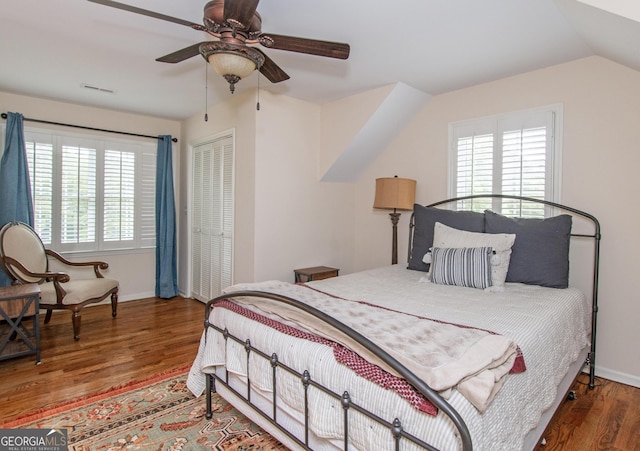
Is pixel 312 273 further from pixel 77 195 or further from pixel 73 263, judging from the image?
pixel 77 195

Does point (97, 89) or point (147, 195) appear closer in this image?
point (97, 89)

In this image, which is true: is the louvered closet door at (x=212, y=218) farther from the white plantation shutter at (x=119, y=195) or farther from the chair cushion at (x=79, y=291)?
the chair cushion at (x=79, y=291)

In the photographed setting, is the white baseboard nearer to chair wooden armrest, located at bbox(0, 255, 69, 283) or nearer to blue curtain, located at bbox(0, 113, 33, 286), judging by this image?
chair wooden armrest, located at bbox(0, 255, 69, 283)

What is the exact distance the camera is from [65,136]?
4223mm

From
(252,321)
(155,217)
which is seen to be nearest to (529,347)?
(252,321)

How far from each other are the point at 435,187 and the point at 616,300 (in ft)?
5.55

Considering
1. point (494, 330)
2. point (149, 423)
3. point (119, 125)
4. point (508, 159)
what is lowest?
point (149, 423)

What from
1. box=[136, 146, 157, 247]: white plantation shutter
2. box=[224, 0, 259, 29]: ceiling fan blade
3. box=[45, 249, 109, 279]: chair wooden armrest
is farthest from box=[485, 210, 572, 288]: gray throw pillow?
box=[136, 146, 157, 247]: white plantation shutter

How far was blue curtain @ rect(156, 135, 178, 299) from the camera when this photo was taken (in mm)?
4809

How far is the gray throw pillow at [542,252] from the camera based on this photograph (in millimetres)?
2506

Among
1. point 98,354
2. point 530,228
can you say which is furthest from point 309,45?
point 98,354

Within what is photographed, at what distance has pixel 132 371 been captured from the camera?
2748 millimetres

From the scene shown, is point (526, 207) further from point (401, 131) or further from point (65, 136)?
point (65, 136)

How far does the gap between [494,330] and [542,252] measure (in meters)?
1.25
